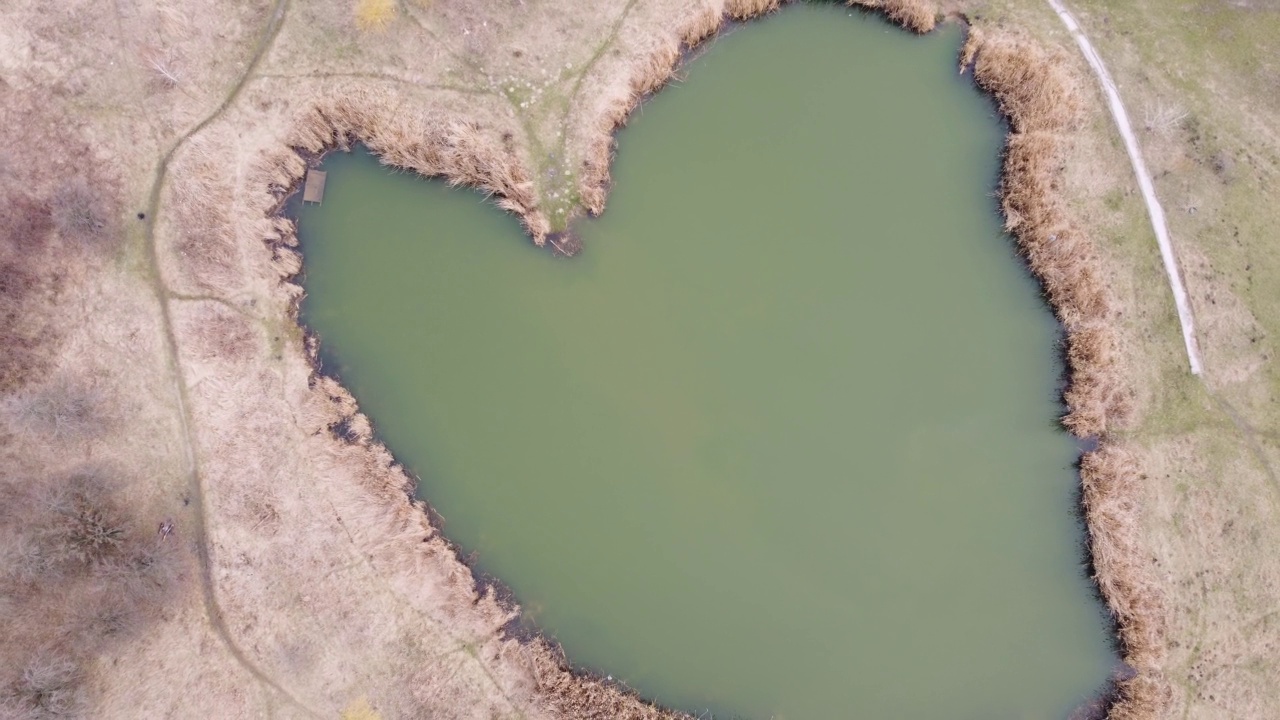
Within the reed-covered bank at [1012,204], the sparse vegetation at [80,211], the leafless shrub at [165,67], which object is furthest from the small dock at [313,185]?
the sparse vegetation at [80,211]

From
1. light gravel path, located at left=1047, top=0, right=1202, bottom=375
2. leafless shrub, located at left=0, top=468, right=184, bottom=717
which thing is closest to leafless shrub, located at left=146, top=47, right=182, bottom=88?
leafless shrub, located at left=0, top=468, right=184, bottom=717

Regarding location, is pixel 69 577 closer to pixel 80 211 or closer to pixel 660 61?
pixel 80 211

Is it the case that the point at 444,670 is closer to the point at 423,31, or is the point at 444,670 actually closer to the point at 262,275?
the point at 262,275

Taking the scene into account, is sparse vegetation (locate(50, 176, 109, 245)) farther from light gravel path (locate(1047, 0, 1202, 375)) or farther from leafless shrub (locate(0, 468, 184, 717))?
light gravel path (locate(1047, 0, 1202, 375))

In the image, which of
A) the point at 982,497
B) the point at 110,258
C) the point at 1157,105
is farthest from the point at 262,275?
the point at 1157,105

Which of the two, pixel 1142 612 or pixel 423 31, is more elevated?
pixel 423 31

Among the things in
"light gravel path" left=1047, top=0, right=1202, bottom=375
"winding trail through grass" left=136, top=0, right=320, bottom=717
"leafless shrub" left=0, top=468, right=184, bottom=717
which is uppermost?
"light gravel path" left=1047, top=0, right=1202, bottom=375
